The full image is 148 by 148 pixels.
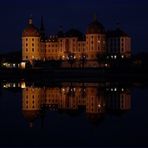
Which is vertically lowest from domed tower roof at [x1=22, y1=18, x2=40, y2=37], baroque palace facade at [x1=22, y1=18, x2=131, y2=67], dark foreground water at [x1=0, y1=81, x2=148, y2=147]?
dark foreground water at [x1=0, y1=81, x2=148, y2=147]

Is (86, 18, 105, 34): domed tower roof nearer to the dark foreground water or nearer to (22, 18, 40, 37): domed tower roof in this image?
(22, 18, 40, 37): domed tower roof

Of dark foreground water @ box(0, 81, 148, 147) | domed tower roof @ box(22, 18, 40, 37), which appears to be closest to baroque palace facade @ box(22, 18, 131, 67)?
domed tower roof @ box(22, 18, 40, 37)

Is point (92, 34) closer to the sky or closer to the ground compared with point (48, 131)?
closer to the sky

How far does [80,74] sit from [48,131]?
1389 inches

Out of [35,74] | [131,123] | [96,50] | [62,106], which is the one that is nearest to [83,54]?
[96,50]

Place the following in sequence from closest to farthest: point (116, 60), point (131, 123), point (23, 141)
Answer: point (23, 141) → point (131, 123) → point (116, 60)

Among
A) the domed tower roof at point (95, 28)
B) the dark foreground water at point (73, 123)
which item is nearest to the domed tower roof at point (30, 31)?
the domed tower roof at point (95, 28)

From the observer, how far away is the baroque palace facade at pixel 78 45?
189ft

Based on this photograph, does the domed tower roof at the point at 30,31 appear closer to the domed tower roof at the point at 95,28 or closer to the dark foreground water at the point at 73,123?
the domed tower roof at the point at 95,28

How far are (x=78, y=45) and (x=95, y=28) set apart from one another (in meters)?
2.82

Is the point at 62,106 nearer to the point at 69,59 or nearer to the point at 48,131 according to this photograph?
the point at 48,131

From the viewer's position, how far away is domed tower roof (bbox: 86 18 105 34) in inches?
2282

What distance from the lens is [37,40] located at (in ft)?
199

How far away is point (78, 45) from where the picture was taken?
59219mm
